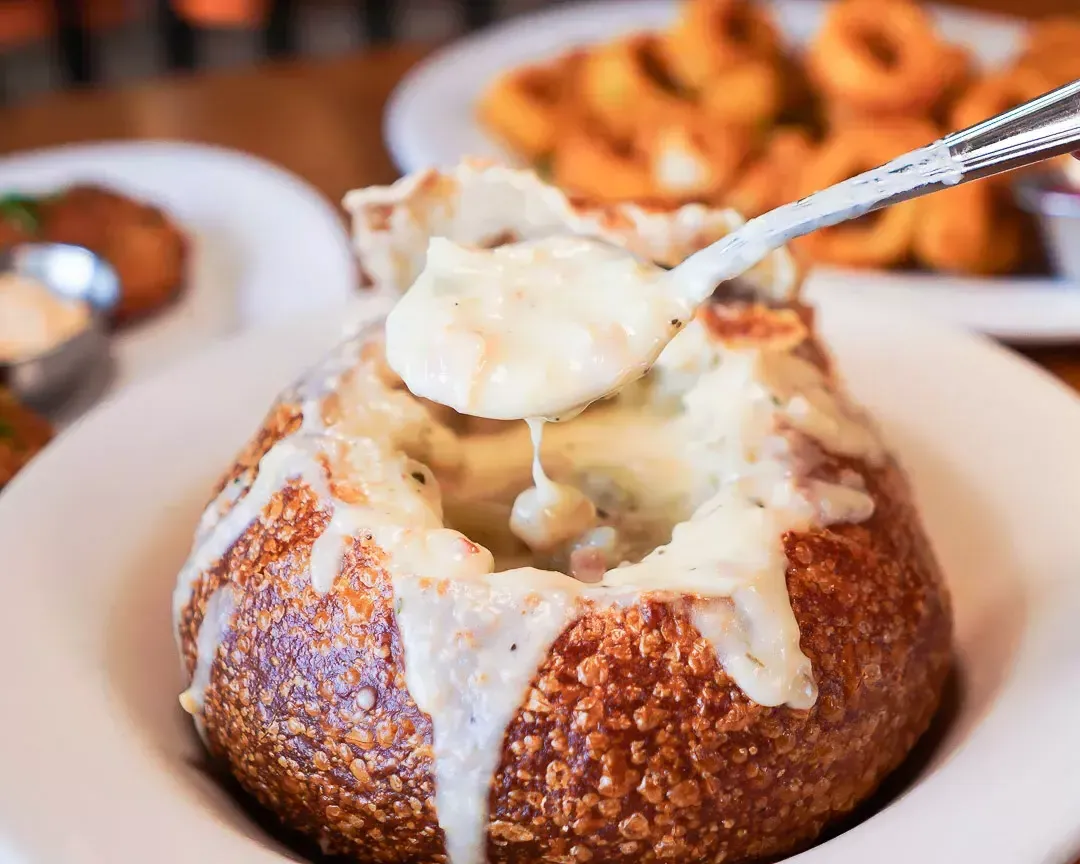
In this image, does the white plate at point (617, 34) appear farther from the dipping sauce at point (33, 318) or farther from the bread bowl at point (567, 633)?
the dipping sauce at point (33, 318)

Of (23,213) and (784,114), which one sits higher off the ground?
(23,213)

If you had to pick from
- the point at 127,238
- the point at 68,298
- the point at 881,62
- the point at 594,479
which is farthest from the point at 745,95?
the point at 594,479

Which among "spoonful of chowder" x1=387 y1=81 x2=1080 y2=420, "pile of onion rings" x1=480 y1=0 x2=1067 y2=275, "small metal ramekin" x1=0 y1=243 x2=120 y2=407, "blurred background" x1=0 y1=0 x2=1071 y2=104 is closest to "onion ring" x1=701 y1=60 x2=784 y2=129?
"pile of onion rings" x1=480 y1=0 x2=1067 y2=275

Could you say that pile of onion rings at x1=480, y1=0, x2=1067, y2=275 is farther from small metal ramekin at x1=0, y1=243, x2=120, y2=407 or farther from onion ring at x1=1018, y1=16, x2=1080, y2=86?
small metal ramekin at x1=0, y1=243, x2=120, y2=407

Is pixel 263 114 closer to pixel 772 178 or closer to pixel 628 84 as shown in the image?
pixel 628 84

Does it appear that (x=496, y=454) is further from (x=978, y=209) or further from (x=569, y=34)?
(x=569, y=34)

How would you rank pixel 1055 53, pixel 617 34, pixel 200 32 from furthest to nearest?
1. pixel 200 32
2. pixel 617 34
3. pixel 1055 53

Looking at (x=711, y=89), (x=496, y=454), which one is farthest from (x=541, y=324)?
(x=711, y=89)
